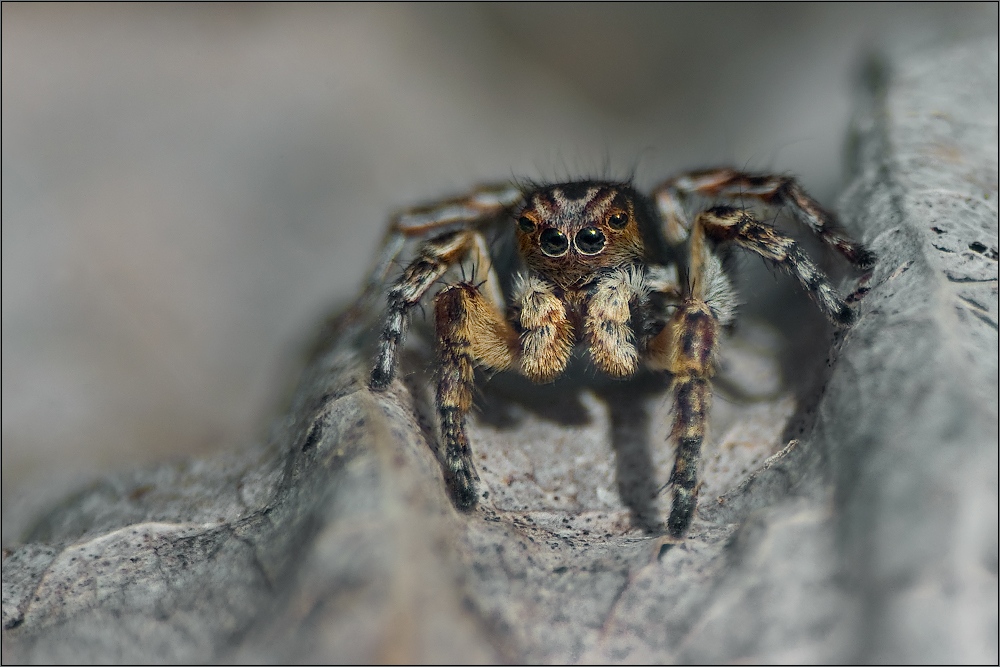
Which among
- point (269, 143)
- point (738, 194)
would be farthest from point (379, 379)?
point (269, 143)

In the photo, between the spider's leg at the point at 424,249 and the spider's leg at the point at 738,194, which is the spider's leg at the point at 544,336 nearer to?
the spider's leg at the point at 424,249

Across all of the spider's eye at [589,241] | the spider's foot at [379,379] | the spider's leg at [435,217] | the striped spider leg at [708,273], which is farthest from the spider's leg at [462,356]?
the spider's leg at [435,217]

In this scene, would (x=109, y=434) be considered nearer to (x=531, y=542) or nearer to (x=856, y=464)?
A: (x=531, y=542)

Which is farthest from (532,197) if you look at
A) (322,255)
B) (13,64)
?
(13,64)

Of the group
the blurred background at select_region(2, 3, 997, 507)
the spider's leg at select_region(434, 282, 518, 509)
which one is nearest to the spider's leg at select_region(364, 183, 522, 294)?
the blurred background at select_region(2, 3, 997, 507)

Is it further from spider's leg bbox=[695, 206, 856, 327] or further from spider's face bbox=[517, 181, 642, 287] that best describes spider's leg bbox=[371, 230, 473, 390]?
spider's leg bbox=[695, 206, 856, 327]

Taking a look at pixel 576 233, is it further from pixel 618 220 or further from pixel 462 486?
pixel 462 486
